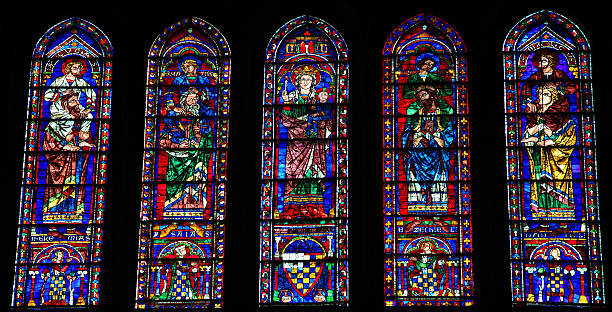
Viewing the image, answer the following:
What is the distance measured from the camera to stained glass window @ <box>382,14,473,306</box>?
1322 cm

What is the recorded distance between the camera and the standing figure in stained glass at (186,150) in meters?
13.7

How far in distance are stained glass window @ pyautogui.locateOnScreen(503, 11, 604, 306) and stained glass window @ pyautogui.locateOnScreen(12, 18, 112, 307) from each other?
4651 mm

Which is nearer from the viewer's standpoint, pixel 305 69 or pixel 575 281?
pixel 575 281

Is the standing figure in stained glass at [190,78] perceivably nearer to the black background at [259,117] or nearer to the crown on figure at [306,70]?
the black background at [259,117]

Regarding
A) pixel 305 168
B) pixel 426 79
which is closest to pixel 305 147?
pixel 305 168

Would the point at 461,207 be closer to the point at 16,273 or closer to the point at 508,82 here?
the point at 508,82

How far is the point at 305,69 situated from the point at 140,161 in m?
2.20

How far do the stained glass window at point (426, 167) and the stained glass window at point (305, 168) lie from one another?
52cm

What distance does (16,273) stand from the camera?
13492mm

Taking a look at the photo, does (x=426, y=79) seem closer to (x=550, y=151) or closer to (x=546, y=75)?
(x=546, y=75)

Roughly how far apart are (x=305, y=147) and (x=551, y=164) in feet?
9.07

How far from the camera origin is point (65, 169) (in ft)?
45.6

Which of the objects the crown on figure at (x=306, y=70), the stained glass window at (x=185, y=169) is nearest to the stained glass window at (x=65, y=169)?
the stained glass window at (x=185, y=169)

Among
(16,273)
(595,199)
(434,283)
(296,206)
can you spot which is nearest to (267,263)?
(296,206)
